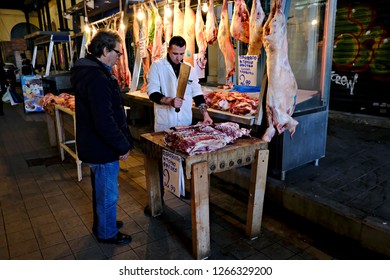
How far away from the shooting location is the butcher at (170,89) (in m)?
3.69

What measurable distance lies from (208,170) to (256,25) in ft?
7.37

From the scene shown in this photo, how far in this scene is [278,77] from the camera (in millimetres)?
3672

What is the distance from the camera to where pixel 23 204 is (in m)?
4.51

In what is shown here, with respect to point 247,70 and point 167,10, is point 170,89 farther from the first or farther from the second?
point 167,10

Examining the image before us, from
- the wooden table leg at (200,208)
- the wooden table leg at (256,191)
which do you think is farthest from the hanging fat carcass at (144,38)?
the wooden table leg at (200,208)

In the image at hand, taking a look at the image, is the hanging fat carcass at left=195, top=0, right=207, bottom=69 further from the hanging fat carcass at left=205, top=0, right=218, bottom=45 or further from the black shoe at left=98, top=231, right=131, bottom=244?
the black shoe at left=98, top=231, right=131, bottom=244

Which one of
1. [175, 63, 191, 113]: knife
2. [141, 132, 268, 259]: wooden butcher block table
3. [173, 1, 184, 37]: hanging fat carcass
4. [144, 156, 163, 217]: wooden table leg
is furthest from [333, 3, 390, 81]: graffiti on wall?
[144, 156, 163, 217]: wooden table leg

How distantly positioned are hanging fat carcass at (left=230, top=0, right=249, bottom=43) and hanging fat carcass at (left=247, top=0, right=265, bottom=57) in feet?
0.93

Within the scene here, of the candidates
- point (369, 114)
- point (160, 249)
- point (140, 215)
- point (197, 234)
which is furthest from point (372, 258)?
point (369, 114)

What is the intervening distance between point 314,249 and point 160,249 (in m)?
1.65

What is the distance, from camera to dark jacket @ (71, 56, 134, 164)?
2.86 metres

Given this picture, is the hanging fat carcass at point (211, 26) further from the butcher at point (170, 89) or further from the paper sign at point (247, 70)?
the butcher at point (170, 89)

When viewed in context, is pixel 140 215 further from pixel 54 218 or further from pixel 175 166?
pixel 175 166

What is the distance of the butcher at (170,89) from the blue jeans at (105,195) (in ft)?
3.11
